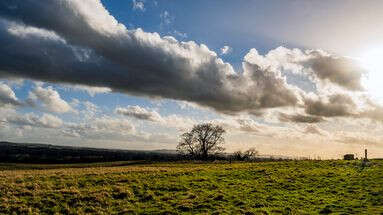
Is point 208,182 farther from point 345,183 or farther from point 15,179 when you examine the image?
point 15,179

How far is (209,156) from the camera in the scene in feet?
386

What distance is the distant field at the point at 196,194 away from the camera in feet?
81.5

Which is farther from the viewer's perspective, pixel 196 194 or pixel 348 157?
pixel 348 157

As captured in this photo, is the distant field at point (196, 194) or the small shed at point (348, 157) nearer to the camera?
the distant field at point (196, 194)

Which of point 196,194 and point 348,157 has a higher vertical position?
point 348,157

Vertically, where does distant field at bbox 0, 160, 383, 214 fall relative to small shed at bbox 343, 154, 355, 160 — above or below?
below

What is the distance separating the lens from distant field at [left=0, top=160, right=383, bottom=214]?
24828 millimetres

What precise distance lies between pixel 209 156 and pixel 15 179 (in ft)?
286

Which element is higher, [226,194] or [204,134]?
[204,134]

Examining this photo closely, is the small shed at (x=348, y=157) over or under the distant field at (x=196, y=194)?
over

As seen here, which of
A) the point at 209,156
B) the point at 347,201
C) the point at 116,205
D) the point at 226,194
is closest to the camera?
the point at 116,205

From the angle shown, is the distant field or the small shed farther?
the small shed

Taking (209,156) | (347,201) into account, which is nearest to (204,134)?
(209,156)

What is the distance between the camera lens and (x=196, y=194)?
29.6m
